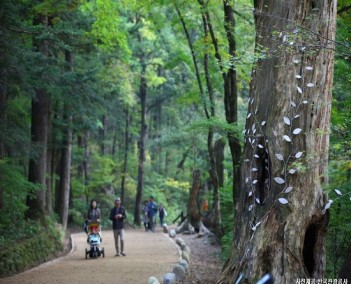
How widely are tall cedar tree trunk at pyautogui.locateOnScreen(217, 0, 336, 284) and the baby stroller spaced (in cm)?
761

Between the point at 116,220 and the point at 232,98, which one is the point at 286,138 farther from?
the point at 116,220

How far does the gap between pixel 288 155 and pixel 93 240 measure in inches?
352

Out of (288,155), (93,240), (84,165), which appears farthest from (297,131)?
(84,165)

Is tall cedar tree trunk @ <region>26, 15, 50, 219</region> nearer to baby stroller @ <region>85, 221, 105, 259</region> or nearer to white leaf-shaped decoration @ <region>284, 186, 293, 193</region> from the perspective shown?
baby stroller @ <region>85, 221, 105, 259</region>

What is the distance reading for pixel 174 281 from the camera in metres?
9.42

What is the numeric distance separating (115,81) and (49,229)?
9.34 m

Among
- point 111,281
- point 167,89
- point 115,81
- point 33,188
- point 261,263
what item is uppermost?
point 167,89

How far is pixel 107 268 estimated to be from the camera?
11.3m

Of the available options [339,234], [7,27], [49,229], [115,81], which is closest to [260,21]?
[339,234]

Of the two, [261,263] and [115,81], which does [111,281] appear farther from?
[115,81]

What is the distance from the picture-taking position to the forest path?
31.3 feet

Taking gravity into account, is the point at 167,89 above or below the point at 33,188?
above

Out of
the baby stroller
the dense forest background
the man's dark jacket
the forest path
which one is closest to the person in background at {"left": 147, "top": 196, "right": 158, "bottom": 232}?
the dense forest background

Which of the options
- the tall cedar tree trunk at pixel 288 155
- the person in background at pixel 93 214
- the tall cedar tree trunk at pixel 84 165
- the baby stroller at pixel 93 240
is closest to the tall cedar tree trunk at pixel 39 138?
the person in background at pixel 93 214
